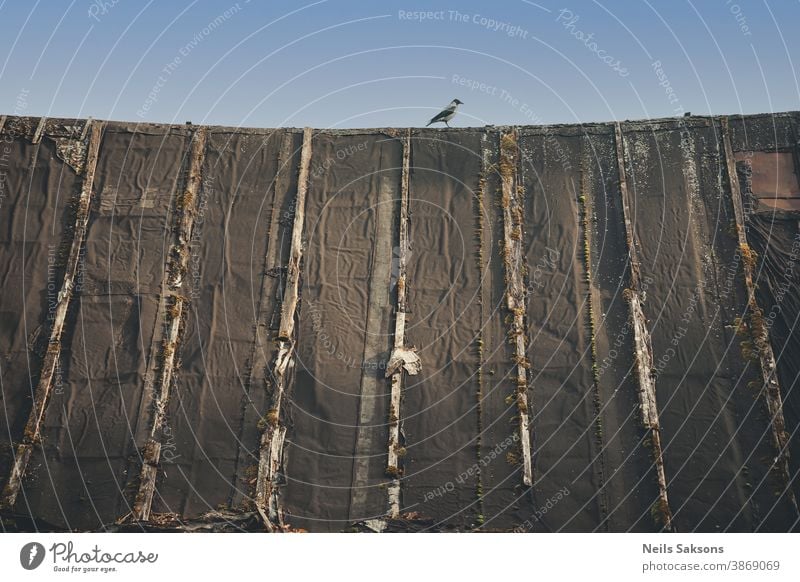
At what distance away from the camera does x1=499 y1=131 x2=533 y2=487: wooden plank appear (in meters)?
7.90

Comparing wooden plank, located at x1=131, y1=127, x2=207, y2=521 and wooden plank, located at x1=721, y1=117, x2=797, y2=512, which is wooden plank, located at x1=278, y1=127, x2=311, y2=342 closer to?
wooden plank, located at x1=131, y1=127, x2=207, y2=521

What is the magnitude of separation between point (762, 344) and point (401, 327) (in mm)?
4471

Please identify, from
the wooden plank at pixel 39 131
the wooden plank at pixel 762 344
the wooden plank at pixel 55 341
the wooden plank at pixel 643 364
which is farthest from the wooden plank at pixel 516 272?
the wooden plank at pixel 39 131

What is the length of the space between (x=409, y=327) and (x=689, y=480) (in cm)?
379

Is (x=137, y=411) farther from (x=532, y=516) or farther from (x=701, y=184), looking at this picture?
(x=701, y=184)

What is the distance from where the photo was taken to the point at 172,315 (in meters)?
8.69

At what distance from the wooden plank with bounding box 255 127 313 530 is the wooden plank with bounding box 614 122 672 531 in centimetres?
432

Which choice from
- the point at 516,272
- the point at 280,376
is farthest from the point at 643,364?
the point at 280,376

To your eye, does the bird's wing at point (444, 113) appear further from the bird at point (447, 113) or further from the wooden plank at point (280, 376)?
the wooden plank at point (280, 376)

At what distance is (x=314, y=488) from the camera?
7.71m

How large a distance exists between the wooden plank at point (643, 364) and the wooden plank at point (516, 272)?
1375 millimetres

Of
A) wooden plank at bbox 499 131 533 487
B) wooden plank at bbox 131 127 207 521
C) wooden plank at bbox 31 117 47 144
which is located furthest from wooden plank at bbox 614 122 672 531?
wooden plank at bbox 31 117 47 144

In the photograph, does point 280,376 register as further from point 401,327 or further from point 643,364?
point 643,364
